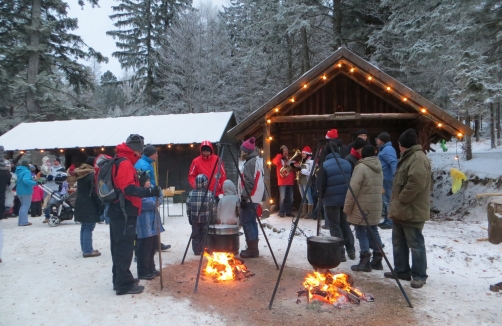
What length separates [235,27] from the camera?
31.2 m

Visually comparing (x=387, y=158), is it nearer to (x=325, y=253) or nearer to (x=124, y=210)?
(x=325, y=253)

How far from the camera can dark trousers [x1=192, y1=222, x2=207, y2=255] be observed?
6293mm

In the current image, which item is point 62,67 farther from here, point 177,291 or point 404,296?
point 404,296

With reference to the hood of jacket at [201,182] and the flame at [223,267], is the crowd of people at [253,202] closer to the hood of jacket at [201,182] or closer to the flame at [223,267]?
the hood of jacket at [201,182]

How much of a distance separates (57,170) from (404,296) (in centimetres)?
1138

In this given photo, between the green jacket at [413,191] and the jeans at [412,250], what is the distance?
0.55 feet

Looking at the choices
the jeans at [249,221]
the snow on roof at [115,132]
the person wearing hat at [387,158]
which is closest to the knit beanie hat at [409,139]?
the person wearing hat at [387,158]

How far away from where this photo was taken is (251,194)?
6.22 meters

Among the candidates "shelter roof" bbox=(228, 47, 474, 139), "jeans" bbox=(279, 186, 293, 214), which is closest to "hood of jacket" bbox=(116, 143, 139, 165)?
"shelter roof" bbox=(228, 47, 474, 139)

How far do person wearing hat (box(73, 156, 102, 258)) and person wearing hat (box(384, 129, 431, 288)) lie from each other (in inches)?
212

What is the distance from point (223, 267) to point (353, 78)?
24.4 feet

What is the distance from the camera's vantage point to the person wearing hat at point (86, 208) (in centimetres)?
659

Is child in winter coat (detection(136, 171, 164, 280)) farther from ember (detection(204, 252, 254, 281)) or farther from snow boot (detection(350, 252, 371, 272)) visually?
snow boot (detection(350, 252, 371, 272))

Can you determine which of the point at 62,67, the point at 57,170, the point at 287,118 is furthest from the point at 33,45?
the point at 287,118
